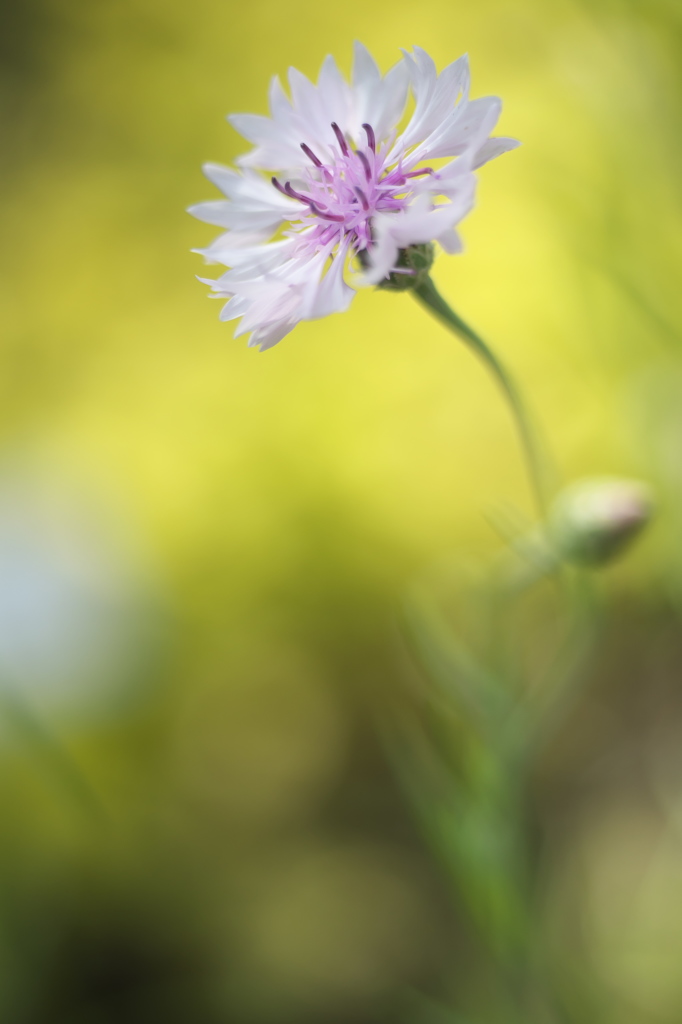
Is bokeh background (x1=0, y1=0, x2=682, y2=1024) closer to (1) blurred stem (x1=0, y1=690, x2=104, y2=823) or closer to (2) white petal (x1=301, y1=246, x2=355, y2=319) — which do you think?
(1) blurred stem (x1=0, y1=690, x2=104, y2=823)

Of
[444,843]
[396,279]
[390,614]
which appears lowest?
[444,843]

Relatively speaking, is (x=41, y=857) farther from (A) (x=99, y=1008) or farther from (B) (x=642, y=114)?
(B) (x=642, y=114)

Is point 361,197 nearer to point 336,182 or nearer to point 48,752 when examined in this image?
point 336,182

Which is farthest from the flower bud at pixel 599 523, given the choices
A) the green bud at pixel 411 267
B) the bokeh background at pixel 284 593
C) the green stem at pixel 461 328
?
the bokeh background at pixel 284 593

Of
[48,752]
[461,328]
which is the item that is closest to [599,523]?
[461,328]

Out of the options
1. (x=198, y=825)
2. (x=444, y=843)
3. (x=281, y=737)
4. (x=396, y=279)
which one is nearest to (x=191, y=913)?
(x=198, y=825)

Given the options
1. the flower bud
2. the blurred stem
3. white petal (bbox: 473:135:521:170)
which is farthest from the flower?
the blurred stem
